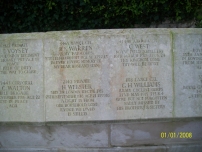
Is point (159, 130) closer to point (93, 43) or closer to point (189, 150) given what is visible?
point (189, 150)

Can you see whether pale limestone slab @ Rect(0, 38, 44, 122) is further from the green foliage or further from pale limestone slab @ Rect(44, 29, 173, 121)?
the green foliage

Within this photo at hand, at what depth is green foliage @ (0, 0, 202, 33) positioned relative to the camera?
4.86m

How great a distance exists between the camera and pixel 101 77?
337 centimetres

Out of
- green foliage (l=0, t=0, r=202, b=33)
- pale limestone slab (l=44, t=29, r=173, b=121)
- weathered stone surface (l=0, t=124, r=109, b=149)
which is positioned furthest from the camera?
green foliage (l=0, t=0, r=202, b=33)

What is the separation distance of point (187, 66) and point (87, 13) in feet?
9.08

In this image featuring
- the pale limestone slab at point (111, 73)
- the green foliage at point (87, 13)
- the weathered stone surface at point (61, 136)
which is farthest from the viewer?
the green foliage at point (87, 13)

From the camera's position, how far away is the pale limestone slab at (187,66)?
3393 millimetres

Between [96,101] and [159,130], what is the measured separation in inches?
46.7

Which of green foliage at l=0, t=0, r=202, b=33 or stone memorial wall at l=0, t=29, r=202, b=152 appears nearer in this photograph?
stone memorial wall at l=0, t=29, r=202, b=152

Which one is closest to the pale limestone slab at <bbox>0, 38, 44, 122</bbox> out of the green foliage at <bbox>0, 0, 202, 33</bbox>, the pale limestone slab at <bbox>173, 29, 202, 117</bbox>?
the green foliage at <bbox>0, 0, 202, 33</bbox>
